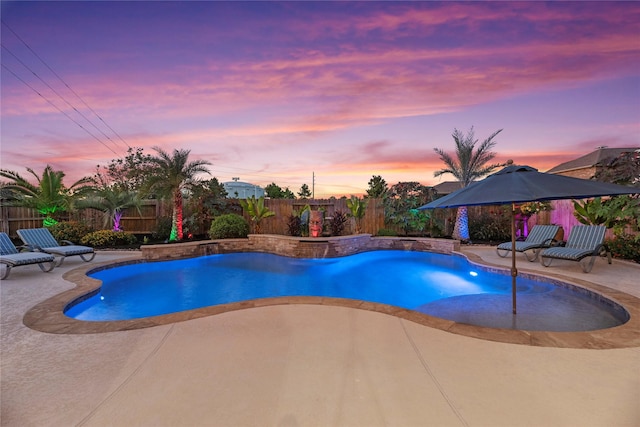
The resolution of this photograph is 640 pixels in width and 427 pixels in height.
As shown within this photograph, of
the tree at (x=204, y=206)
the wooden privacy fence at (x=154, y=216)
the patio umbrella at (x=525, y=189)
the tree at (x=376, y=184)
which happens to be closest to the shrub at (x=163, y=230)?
the wooden privacy fence at (x=154, y=216)

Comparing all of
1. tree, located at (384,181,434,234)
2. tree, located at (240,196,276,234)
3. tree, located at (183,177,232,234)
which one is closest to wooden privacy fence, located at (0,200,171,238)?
tree, located at (183,177,232,234)

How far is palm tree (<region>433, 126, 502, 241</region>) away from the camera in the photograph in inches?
532

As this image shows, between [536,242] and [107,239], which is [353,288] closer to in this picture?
[536,242]

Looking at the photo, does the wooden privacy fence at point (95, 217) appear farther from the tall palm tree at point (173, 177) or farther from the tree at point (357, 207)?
the tree at point (357, 207)

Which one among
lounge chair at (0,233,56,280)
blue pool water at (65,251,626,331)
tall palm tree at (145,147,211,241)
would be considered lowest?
blue pool water at (65,251,626,331)

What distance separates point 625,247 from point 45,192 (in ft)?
69.3

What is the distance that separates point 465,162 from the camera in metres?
13.9

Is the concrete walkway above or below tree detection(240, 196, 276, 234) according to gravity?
below

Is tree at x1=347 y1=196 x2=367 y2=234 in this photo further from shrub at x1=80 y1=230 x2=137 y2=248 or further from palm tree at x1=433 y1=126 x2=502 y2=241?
shrub at x1=80 y1=230 x2=137 y2=248

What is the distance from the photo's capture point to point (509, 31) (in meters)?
8.01

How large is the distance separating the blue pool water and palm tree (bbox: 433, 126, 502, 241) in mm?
2993

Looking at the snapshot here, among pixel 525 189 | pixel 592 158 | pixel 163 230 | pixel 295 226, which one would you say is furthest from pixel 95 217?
pixel 592 158

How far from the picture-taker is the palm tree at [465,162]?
13.5 metres

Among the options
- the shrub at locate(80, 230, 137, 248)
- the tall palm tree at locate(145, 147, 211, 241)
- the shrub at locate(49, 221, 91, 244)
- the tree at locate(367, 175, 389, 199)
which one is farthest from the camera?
the tree at locate(367, 175, 389, 199)
